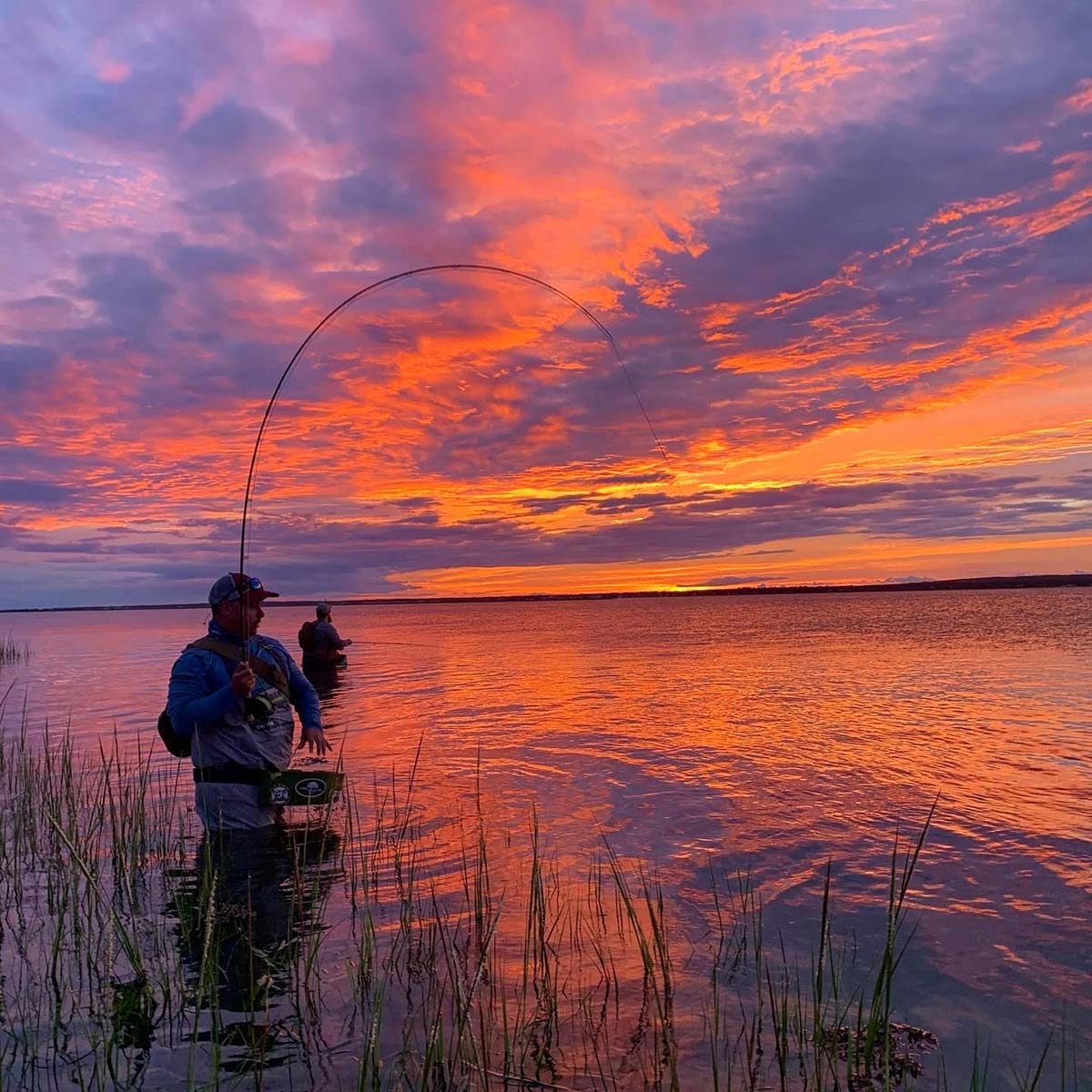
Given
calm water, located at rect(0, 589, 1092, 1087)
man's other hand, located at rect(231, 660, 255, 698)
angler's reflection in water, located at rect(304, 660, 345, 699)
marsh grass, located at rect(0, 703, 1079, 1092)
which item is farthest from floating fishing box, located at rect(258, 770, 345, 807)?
angler's reflection in water, located at rect(304, 660, 345, 699)

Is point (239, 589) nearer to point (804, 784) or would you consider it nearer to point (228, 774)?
point (228, 774)

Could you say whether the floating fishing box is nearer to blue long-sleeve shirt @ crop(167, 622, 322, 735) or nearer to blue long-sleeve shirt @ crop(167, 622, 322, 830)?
blue long-sleeve shirt @ crop(167, 622, 322, 830)

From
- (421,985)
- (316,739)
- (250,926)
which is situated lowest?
(421,985)

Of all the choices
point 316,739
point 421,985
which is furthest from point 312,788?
point 421,985

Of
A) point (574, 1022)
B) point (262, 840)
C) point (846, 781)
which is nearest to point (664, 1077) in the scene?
point (574, 1022)

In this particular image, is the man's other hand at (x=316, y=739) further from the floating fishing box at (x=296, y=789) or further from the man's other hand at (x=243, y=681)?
the man's other hand at (x=243, y=681)

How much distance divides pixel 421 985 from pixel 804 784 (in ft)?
27.3

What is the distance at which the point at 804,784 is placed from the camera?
40.9 ft

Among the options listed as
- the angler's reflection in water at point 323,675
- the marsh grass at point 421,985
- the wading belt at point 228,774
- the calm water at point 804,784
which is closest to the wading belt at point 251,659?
the wading belt at point 228,774

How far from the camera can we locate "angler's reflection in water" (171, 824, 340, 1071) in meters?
4.87

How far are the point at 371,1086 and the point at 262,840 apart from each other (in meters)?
4.80

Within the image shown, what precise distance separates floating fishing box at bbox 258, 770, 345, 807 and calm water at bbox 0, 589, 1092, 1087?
1.09m

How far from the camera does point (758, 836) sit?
32.0 feet

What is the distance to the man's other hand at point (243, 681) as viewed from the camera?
7.19 meters
